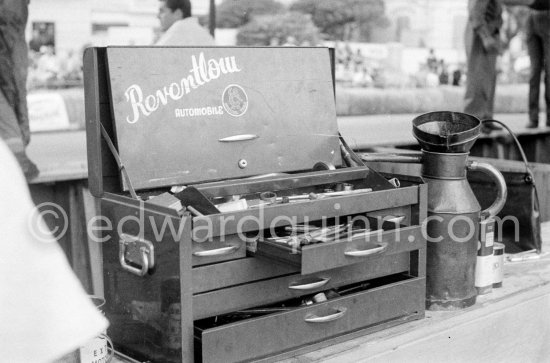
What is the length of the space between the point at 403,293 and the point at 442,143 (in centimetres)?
34

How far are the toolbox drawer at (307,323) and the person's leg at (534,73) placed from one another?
3.66 m

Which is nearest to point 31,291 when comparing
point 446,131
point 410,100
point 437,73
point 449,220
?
point 449,220

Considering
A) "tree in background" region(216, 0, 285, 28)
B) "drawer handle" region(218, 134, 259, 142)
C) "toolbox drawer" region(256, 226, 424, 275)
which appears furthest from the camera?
"tree in background" region(216, 0, 285, 28)

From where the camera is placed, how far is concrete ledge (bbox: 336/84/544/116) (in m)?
3.37

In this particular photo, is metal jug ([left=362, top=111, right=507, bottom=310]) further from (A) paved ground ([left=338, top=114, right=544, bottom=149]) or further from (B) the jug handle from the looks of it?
(A) paved ground ([left=338, top=114, right=544, bottom=149])

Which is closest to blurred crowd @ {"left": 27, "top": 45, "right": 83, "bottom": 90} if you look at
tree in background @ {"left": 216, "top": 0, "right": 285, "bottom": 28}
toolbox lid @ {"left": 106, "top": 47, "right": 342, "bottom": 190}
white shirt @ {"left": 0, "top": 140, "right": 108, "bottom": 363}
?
tree in background @ {"left": 216, "top": 0, "right": 285, "bottom": 28}

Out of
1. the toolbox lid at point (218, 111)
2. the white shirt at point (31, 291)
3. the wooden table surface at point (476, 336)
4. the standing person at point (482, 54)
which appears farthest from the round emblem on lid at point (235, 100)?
the standing person at point (482, 54)

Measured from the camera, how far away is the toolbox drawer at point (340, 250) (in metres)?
1.18

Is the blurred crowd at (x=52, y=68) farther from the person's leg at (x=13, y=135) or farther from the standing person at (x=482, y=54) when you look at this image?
the standing person at (x=482, y=54)

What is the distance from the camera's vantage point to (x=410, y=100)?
3.78 m

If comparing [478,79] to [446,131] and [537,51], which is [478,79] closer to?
[537,51]

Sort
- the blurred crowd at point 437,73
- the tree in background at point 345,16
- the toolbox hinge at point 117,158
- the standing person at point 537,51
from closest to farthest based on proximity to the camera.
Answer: the toolbox hinge at point 117,158 < the tree in background at point 345,16 < the blurred crowd at point 437,73 < the standing person at point 537,51

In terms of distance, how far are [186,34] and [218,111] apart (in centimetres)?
141

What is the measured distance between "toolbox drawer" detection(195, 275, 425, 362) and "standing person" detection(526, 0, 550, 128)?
144 inches
